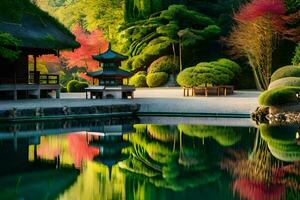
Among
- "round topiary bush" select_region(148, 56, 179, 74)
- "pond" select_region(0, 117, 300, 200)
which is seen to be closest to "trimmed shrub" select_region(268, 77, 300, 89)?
"pond" select_region(0, 117, 300, 200)

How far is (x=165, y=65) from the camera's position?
3834 centimetres

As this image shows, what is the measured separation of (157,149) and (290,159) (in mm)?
3494

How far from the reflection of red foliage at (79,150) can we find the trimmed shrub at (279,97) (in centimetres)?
833

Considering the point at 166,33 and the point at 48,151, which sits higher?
the point at 166,33

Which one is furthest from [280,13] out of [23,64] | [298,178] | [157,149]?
[298,178]

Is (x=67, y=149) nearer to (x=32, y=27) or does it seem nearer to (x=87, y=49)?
(x=32, y=27)

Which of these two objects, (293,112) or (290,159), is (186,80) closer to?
(293,112)

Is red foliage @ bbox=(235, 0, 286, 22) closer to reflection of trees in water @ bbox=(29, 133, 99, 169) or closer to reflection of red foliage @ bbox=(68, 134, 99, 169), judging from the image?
reflection of trees in water @ bbox=(29, 133, 99, 169)

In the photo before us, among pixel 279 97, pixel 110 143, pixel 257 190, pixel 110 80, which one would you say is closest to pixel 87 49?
pixel 110 80

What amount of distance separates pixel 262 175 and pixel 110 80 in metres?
17.2

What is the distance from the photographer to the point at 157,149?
547 inches

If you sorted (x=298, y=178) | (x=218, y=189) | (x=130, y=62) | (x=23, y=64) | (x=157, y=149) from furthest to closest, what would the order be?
(x=130, y=62) → (x=23, y=64) → (x=157, y=149) → (x=298, y=178) → (x=218, y=189)

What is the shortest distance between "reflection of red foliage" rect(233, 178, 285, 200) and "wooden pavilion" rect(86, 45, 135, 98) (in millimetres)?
17093

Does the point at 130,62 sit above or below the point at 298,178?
above
